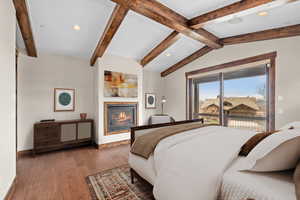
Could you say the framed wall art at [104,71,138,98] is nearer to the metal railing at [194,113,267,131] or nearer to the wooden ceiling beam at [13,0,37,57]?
the wooden ceiling beam at [13,0,37,57]

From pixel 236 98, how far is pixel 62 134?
16.1ft

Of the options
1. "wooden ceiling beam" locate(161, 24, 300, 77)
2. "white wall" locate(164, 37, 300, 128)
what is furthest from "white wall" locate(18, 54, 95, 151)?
"white wall" locate(164, 37, 300, 128)

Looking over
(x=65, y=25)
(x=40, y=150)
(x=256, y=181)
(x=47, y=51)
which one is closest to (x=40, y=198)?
(x=40, y=150)

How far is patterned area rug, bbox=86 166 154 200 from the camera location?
1.82m

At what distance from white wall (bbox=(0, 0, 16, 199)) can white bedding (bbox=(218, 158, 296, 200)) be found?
238 centimetres

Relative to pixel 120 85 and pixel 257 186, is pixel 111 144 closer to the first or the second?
pixel 120 85

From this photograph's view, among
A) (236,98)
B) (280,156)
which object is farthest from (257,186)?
(236,98)

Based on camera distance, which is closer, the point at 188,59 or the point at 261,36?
the point at 261,36

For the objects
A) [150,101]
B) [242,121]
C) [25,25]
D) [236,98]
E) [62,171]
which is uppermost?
[25,25]

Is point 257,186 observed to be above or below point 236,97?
below

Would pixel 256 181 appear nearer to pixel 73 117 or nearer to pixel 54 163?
pixel 54 163

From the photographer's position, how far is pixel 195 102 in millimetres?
4910

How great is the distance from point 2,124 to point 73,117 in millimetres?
2464

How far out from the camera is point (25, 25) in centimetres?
255
